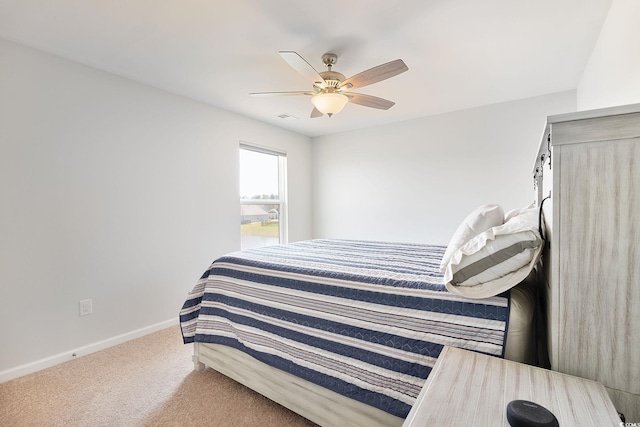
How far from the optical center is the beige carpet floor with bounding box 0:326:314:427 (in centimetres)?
168

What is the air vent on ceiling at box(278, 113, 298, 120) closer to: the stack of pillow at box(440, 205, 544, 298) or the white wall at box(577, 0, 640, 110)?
the white wall at box(577, 0, 640, 110)

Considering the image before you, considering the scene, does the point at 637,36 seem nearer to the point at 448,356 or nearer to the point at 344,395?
the point at 448,356

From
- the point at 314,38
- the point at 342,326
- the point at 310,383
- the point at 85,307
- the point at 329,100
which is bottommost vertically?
the point at 310,383

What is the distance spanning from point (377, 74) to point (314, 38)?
1.70ft

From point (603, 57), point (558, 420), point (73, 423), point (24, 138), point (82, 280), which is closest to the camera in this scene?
point (558, 420)

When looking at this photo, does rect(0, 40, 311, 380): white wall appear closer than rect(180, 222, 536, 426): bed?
No

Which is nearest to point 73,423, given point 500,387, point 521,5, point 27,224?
point 27,224

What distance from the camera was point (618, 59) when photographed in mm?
1693

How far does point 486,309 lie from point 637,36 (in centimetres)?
153

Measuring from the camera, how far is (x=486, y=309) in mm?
1143

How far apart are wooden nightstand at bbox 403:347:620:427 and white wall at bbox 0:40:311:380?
2782 mm

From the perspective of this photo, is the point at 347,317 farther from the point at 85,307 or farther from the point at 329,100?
the point at 85,307

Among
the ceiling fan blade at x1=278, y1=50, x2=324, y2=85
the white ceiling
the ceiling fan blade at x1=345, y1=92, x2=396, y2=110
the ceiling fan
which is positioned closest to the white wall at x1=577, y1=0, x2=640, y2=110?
the white ceiling

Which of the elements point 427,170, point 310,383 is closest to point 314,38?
point 310,383
